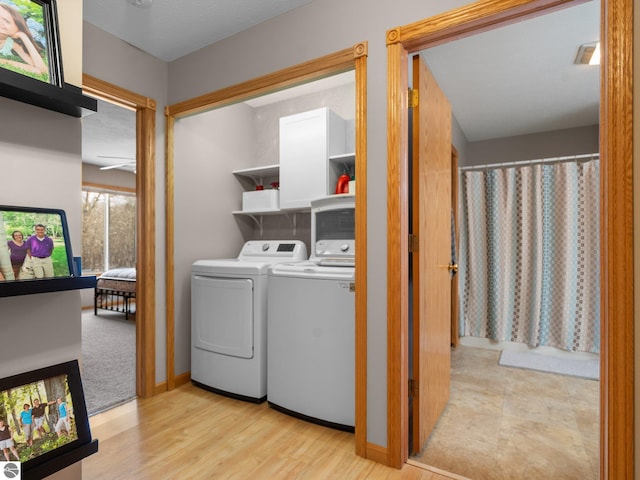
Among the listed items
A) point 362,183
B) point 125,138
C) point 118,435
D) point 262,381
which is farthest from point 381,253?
point 125,138

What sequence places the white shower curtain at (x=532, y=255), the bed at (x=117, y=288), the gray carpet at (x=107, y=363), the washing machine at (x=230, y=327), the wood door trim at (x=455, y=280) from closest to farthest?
the washing machine at (x=230, y=327) → the gray carpet at (x=107, y=363) → the white shower curtain at (x=532, y=255) → the wood door trim at (x=455, y=280) → the bed at (x=117, y=288)

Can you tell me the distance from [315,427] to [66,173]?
1.86 m

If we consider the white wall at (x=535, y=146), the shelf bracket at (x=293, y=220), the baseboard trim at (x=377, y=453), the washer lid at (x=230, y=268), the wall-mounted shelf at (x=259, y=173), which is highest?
the white wall at (x=535, y=146)

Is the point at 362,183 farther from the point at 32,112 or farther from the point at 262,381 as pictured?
the point at 262,381

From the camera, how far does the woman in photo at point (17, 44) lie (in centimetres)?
97

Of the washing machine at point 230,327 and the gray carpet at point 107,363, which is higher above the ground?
the washing machine at point 230,327

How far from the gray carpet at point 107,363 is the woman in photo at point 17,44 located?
6.37 feet

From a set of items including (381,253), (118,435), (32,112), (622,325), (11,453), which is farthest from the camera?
(118,435)

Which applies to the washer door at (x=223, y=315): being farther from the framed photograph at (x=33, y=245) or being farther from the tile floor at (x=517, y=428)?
the framed photograph at (x=33, y=245)

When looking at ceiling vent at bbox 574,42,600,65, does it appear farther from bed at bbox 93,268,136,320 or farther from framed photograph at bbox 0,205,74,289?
bed at bbox 93,268,136,320

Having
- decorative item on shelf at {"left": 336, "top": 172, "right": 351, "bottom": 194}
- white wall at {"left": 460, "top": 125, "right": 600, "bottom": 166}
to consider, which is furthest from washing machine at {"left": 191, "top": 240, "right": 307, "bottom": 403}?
white wall at {"left": 460, "top": 125, "right": 600, "bottom": 166}

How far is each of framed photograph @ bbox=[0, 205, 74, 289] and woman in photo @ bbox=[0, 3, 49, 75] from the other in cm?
A: 41

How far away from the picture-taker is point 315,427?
2.14 m

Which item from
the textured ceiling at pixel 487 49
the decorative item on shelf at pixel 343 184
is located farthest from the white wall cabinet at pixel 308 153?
the textured ceiling at pixel 487 49
